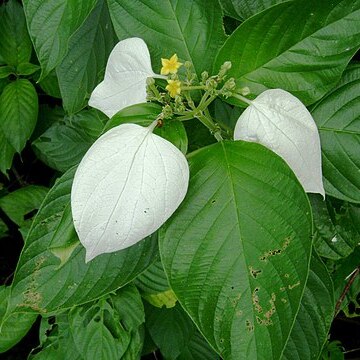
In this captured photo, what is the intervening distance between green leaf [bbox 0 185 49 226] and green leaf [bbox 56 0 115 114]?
0.45 m

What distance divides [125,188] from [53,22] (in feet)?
1.23

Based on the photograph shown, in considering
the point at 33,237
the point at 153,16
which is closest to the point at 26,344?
the point at 33,237

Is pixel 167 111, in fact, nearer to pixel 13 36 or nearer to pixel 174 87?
pixel 174 87

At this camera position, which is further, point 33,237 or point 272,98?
point 33,237

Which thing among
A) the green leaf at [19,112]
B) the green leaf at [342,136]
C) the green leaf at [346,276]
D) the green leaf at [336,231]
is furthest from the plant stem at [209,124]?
the green leaf at [19,112]

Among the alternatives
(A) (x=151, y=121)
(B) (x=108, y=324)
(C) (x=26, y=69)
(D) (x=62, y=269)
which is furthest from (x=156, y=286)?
(C) (x=26, y=69)

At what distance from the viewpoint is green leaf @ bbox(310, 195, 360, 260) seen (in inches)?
39.3

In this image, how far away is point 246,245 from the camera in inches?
27.7

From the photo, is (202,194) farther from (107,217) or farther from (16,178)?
(16,178)

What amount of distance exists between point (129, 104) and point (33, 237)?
10.0 inches

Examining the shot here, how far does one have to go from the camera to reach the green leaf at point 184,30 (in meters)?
0.85

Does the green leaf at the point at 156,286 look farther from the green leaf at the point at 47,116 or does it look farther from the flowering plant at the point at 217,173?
the green leaf at the point at 47,116

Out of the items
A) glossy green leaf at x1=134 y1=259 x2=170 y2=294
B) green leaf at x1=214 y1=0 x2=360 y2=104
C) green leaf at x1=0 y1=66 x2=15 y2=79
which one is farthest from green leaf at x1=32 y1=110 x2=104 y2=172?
green leaf at x1=214 y1=0 x2=360 y2=104

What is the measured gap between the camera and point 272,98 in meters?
0.73
